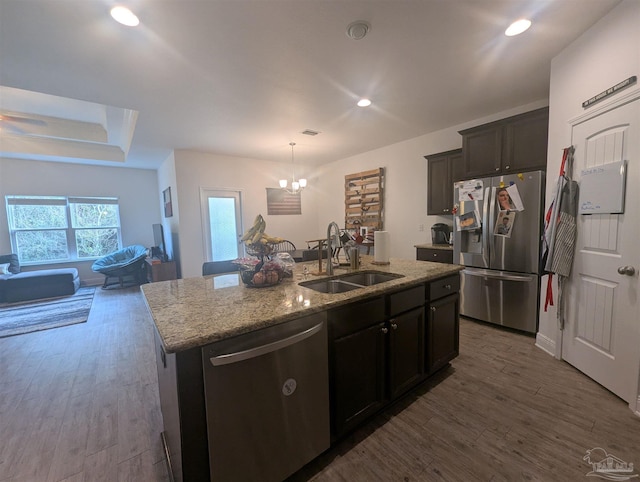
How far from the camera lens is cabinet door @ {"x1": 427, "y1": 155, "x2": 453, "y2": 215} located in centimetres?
380

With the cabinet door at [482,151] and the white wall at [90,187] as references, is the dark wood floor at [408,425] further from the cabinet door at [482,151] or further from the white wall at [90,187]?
the white wall at [90,187]

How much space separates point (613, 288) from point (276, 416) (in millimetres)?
2495

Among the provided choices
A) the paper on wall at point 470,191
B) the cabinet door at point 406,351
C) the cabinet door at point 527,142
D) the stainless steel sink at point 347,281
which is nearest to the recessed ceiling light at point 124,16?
the stainless steel sink at point 347,281

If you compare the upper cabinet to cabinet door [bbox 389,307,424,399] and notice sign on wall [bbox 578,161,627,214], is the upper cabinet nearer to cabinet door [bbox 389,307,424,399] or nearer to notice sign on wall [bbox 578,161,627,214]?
notice sign on wall [bbox 578,161,627,214]

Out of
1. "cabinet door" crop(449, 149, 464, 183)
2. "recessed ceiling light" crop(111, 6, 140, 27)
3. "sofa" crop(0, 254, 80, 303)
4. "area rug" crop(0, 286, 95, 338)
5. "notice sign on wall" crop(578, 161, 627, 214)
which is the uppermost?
"recessed ceiling light" crop(111, 6, 140, 27)

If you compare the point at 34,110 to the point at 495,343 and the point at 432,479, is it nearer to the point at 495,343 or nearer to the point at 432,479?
the point at 432,479

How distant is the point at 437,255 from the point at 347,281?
2.11m

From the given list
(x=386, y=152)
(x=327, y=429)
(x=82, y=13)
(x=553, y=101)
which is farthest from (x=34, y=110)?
(x=553, y=101)

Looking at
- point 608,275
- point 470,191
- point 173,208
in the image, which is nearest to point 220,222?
point 173,208

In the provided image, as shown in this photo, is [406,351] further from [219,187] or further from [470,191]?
[219,187]

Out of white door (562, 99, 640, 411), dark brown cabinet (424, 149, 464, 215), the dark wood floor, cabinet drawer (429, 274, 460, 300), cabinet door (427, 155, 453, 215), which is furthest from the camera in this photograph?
cabinet door (427, 155, 453, 215)

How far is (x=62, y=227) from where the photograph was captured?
19.1 feet

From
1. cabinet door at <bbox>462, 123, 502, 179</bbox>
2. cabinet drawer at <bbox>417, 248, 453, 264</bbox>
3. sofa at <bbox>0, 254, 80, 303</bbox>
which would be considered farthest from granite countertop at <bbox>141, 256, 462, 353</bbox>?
sofa at <bbox>0, 254, 80, 303</bbox>

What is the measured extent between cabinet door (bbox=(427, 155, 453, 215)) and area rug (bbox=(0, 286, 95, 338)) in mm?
5393
